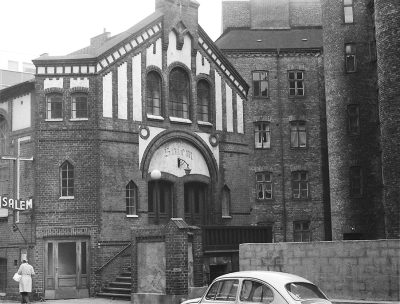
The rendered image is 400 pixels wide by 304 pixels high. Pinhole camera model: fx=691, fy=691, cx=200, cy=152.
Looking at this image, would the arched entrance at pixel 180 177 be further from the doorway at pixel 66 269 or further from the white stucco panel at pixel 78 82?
the white stucco panel at pixel 78 82

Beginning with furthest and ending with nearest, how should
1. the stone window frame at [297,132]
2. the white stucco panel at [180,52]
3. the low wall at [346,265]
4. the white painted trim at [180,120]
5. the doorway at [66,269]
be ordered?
the stone window frame at [297,132], the white stucco panel at [180,52], the white painted trim at [180,120], the doorway at [66,269], the low wall at [346,265]

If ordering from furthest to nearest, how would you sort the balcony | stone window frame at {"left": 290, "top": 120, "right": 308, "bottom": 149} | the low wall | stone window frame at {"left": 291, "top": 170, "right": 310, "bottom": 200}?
stone window frame at {"left": 290, "top": 120, "right": 308, "bottom": 149} < stone window frame at {"left": 291, "top": 170, "right": 310, "bottom": 200} < the balcony < the low wall

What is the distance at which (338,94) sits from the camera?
37281mm

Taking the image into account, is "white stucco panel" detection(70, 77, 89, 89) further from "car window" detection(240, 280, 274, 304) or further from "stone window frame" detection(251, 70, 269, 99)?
"stone window frame" detection(251, 70, 269, 99)

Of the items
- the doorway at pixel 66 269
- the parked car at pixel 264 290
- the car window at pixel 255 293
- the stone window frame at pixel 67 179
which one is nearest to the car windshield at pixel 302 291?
the parked car at pixel 264 290

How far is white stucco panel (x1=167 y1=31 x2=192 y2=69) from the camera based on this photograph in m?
30.4

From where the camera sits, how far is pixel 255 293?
13.2 metres

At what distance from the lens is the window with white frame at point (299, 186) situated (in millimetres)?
41969

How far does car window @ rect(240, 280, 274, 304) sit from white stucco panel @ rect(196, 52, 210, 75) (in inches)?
753

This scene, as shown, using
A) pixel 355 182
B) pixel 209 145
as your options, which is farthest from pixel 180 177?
pixel 355 182

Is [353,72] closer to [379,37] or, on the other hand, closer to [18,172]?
[379,37]

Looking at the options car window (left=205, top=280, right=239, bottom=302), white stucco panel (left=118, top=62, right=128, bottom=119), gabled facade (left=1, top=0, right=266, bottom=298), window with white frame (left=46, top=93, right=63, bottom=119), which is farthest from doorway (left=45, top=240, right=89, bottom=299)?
car window (left=205, top=280, right=239, bottom=302)

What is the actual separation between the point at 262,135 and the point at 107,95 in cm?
1637

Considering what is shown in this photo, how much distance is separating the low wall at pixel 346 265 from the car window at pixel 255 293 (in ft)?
19.6
